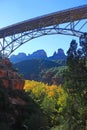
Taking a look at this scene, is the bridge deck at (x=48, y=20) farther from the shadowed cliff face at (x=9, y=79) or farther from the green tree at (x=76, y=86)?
the green tree at (x=76, y=86)

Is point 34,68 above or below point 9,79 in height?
above

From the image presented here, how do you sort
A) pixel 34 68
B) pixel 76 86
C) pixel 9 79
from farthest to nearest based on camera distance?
1. pixel 34 68
2. pixel 9 79
3. pixel 76 86

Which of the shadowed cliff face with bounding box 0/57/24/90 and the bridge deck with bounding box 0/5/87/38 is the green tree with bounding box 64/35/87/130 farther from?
the shadowed cliff face with bounding box 0/57/24/90

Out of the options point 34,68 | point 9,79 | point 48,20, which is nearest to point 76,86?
point 48,20

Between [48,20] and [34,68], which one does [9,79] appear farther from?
[34,68]

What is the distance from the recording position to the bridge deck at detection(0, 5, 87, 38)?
55125 mm

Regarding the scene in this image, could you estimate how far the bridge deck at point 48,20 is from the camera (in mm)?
55125

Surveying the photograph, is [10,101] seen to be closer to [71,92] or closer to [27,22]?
[27,22]

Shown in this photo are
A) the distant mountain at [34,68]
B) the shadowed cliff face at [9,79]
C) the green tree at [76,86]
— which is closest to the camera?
the green tree at [76,86]

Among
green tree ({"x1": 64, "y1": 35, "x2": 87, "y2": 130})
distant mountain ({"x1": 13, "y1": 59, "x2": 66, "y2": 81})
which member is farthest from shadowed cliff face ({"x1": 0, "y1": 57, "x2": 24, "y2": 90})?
distant mountain ({"x1": 13, "y1": 59, "x2": 66, "y2": 81})

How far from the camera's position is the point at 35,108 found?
62344mm

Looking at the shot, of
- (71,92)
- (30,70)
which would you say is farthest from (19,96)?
(30,70)

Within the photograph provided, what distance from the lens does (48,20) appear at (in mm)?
60062

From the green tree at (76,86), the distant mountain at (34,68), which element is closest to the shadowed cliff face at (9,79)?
the green tree at (76,86)
